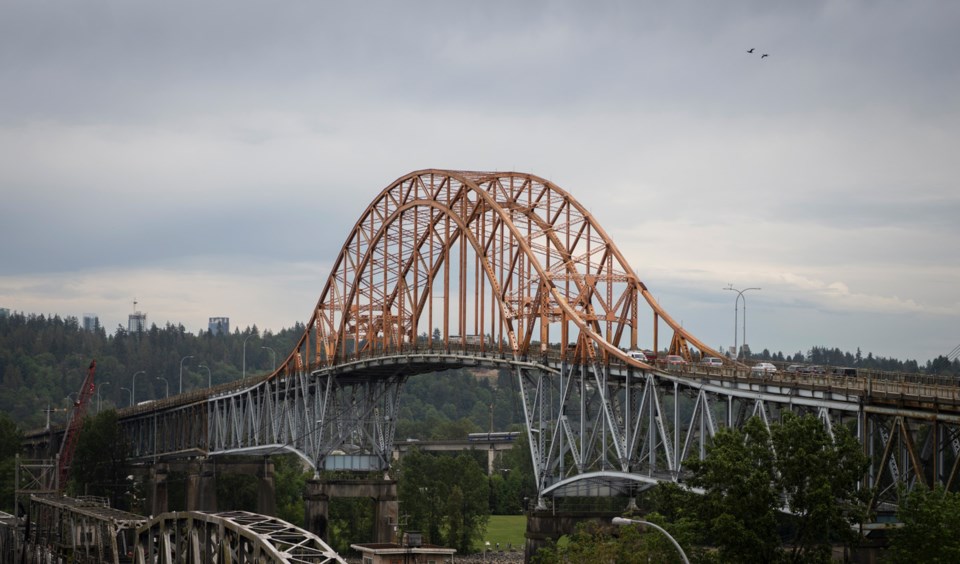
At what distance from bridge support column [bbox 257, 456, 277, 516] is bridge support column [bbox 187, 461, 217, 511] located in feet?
18.4

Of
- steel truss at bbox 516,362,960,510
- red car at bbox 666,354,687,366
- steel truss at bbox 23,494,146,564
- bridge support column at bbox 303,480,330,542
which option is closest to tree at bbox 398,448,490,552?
bridge support column at bbox 303,480,330,542

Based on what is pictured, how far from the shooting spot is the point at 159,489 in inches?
7146

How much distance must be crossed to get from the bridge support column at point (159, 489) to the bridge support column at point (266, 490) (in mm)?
13011

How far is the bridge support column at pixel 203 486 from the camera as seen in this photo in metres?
174

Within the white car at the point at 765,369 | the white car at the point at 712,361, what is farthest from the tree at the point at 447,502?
the white car at the point at 765,369

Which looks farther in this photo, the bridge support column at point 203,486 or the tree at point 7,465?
the tree at point 7,465

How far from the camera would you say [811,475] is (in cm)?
6191

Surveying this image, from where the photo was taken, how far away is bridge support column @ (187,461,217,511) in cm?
17400

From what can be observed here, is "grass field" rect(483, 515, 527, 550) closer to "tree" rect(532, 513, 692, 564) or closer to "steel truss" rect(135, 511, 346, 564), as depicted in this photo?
"tree" rect(532, 513, 692, 564)

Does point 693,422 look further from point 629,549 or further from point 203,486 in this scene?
point 203,486

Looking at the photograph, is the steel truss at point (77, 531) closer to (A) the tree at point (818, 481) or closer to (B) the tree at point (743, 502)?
(B) the tree at point (743, 502)

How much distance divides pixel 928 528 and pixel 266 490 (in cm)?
12335

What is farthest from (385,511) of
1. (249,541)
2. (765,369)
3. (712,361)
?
(249,541)

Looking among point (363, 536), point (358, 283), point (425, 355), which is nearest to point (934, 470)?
point (425, 355)
